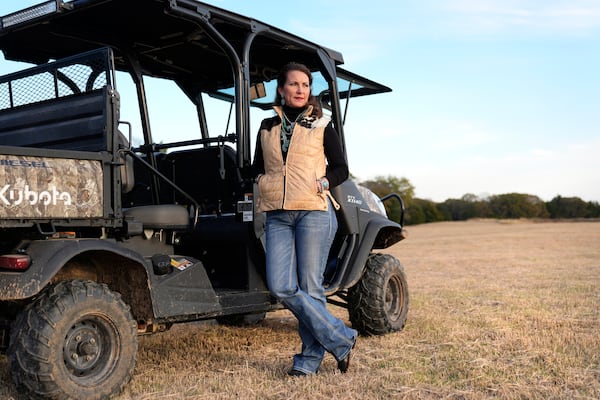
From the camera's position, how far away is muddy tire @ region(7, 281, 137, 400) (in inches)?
149

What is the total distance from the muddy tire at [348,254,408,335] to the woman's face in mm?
2271

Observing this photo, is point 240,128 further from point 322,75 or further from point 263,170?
point 322,75

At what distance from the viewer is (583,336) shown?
5.88m

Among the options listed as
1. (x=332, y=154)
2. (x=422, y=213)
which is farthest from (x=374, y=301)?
(x=422, y=213)

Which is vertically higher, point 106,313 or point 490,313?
point 106,313

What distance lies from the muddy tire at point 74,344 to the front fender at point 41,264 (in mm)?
147

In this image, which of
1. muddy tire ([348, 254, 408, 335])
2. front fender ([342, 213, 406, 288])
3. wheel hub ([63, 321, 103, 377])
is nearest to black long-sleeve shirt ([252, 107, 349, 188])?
front fender ([342, 213, 406, 288])

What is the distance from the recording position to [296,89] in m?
4.64

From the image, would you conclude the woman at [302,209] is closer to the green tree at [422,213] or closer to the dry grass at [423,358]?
the dry grass at [423,358]

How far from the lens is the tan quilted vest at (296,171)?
451 cm

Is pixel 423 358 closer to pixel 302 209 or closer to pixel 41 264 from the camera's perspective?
pixel 302 209

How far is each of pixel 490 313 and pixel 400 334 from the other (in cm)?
147

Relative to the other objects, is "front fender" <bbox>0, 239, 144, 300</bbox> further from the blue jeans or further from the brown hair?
the brown hair

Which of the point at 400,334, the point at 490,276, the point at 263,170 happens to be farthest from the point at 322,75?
the point at 490,276
